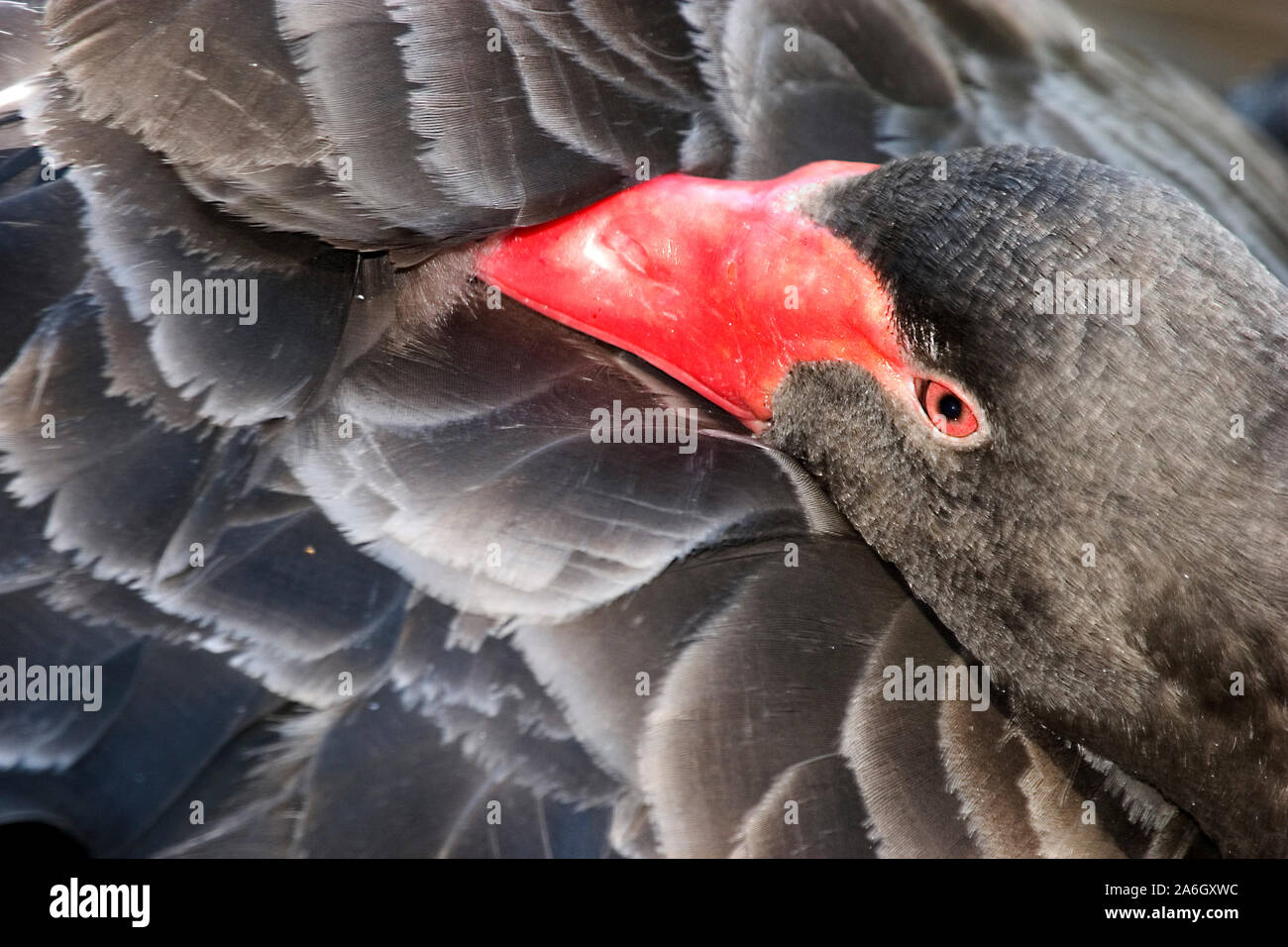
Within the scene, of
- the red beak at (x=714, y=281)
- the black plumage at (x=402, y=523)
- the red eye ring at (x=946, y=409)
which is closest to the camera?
the black plumage at (x=402, y=523)

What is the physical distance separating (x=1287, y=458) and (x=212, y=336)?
228cm

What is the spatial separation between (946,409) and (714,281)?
612mm

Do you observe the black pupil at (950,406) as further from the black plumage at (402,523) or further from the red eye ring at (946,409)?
the black plumage at (402,523)

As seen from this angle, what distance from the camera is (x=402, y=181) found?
3.11m

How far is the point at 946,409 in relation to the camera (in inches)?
120

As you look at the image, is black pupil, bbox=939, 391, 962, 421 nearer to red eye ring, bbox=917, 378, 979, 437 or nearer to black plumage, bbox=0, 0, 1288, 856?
red eye ring, bbox=917, 378, 979, 437

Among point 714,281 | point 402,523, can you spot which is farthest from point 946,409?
point 402,523

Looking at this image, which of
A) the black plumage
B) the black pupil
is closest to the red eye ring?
the black pupil

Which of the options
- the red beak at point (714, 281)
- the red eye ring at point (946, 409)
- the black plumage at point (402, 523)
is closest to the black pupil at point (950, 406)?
the red eye ring at point (946, 409)

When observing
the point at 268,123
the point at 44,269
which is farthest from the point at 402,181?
the point at 44,269

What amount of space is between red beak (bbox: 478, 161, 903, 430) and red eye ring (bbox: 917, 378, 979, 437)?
0.28 feet

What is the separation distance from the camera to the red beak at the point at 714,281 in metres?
3.11

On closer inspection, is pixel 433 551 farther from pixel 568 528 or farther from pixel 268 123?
pixel 268 123

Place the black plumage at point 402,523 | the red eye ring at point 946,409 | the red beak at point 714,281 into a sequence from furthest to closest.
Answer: the red beak at point 714,281 → the red eye ring at point 946,409 → the black plumage at point 402,523
